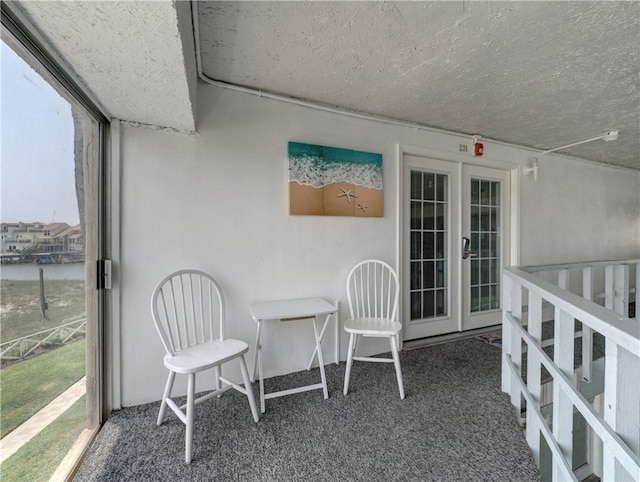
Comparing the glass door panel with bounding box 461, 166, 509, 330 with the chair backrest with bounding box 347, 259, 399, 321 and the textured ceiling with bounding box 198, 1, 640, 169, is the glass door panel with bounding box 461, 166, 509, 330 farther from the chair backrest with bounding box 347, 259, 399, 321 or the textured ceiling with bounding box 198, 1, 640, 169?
the chair backrest with bounding box 347, 259, 399, 321

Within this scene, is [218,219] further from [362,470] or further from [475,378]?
[475,378]

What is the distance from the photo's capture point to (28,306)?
3.50ft

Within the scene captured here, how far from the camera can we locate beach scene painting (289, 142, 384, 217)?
221cm

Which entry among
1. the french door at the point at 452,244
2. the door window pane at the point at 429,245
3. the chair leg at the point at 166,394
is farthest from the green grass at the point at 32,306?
the door window pane at the point at 429,245

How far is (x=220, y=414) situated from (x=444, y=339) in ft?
7.68

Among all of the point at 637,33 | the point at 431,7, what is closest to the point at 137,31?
the point at 431,7

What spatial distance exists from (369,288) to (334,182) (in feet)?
3.46

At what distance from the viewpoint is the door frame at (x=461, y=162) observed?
2.63m

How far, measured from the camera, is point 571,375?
1.19 metres

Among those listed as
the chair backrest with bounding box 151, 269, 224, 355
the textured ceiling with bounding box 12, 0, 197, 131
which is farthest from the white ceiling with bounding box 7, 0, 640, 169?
the chair backrest with bounding box 151, 269, 224, 355

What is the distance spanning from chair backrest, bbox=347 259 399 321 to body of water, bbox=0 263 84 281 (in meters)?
1.84

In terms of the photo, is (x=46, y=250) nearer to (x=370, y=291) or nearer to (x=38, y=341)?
(x=38, y=341)

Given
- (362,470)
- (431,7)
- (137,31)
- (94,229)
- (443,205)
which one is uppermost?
(431,7)

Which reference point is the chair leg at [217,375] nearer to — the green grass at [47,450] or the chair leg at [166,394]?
the chair leg at [166,394]
